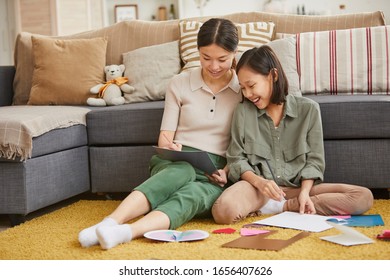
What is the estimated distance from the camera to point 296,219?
2.09 meters

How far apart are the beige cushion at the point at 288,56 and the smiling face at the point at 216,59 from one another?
0.66 meters

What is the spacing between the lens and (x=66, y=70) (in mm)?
3332

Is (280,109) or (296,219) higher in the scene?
(280,109)

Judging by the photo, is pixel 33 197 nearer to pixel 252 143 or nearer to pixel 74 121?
pixel 74 121

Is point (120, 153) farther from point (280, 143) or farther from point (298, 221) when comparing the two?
point (298, 221)

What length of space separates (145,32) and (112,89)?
1.64 feet

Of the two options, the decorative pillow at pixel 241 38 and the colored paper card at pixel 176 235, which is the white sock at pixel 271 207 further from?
Answer: the decorative pillow at pixel 241 38

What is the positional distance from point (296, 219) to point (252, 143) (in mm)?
361

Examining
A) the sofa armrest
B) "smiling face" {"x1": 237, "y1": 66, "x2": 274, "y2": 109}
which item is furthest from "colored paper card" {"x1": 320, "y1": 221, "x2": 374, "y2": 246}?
the sofa armrest

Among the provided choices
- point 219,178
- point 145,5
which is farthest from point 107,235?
point 145,5

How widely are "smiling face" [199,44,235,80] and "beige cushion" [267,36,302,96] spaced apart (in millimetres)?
661

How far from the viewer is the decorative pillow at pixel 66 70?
130 inches

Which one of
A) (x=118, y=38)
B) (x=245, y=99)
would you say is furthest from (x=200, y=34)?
(x=118, y=38)

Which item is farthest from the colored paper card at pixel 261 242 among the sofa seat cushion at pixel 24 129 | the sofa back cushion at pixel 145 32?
the sofa back cushion at pixel 145 32
